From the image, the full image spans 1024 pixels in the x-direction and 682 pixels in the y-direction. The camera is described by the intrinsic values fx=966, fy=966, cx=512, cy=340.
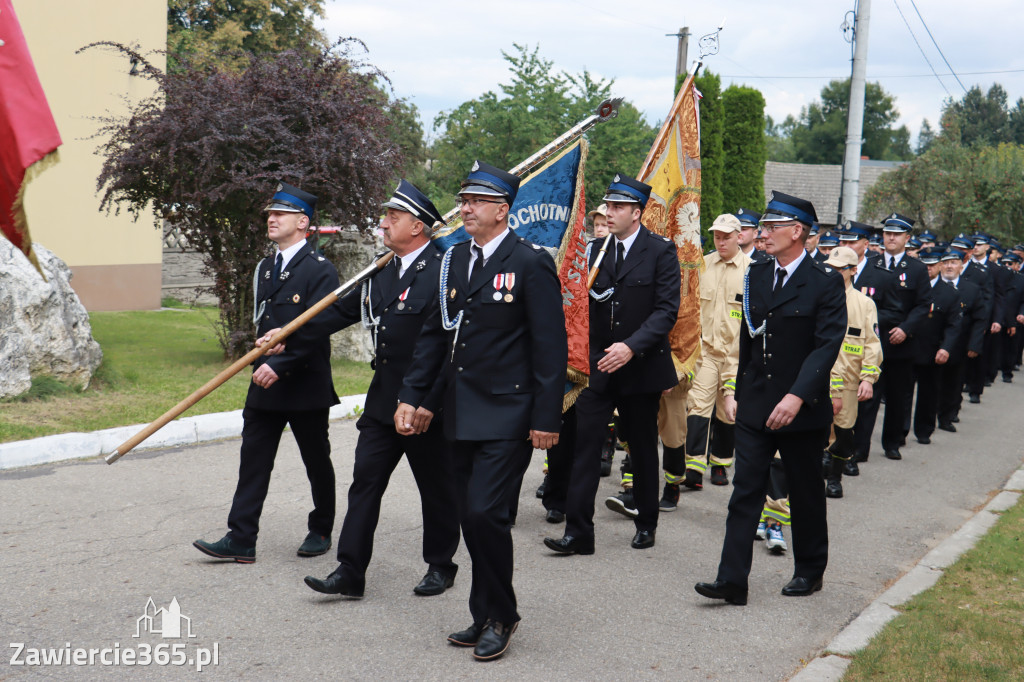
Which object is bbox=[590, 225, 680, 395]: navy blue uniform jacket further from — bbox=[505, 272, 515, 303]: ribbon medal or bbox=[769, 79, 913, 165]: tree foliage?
bbox=[769, 79, 913, 165]: tree foliage

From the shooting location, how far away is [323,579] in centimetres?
510

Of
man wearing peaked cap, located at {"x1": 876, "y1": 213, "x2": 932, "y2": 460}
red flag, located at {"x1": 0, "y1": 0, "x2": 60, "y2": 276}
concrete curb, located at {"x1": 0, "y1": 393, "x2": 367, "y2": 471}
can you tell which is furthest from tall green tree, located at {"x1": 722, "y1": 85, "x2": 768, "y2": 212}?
red flag, located at {"x1": 0, "y1": 0, "x2": 60, "y2": 276}

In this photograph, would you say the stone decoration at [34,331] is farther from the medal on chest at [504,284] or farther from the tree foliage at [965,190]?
the tree foliage at [965,190]

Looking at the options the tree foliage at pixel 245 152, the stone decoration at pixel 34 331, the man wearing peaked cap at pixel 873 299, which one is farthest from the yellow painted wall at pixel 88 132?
the man wearing peaked cap at pixel 873 299

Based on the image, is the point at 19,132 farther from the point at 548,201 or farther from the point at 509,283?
the point at 548,201

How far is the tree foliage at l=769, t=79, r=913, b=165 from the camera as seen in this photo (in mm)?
74625

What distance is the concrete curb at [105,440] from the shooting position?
726 cm

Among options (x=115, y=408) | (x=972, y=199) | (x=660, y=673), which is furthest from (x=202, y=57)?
(x=660, y=673)

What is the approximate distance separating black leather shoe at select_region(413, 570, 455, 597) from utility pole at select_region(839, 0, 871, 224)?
13.3 metres

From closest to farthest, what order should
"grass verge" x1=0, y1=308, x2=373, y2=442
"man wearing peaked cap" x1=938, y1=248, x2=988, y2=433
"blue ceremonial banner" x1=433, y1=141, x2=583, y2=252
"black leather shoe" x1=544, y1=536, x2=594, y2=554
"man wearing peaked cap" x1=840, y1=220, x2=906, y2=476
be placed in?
1. "black leather shoe" x1=544, y1=536, x2=594, y2=554
2. "blue ceremonial banner" x1=433, y1=141, x2=583, y2=252
3. "grass verge" x1=0, y1=308, x2=373, y2=442
4. "man wearing peaked cap" x1=840, y1=220, x2=906, y2=476
5. "man wearing peaked cap" x1=938, y1=248, x2=988, y2=433

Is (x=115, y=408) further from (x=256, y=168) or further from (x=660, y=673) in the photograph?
(x=660, y=673)

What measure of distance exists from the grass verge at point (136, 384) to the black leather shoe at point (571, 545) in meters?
4.40

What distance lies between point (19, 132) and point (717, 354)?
20.6ft

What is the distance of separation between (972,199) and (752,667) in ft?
92.4
